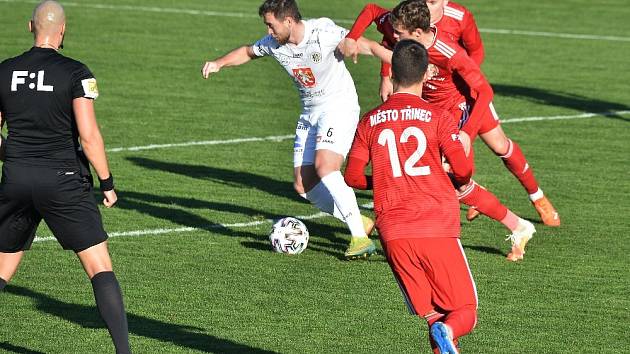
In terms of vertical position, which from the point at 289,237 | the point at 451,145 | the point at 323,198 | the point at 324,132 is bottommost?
the point at 289,237

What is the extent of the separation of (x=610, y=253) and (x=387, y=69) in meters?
2.82

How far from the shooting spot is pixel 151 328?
31.4 ft

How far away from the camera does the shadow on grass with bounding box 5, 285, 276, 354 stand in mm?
9148

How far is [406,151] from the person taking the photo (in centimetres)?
785

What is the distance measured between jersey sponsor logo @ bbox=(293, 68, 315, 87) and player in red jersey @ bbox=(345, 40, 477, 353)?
4.00 metres

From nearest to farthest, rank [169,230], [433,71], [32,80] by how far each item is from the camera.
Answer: [32,80] → [433,71] → [169,230]

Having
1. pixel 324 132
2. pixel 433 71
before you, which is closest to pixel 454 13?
pixel 433 71

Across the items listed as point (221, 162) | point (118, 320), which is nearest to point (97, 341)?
point (118, 320)

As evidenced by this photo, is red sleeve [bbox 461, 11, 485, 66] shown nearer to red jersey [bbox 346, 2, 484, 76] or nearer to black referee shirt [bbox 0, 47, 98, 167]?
red jersey [bbox 346, 2, 484, 76]

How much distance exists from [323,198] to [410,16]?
3.07 m

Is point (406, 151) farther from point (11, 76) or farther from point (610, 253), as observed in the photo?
point (610, 253)

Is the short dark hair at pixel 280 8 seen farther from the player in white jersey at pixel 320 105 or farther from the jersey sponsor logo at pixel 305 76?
the jersey sponsor logo at pixel 305 76

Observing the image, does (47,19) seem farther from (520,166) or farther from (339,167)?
(520,166)

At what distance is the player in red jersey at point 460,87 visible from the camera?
380 inches
